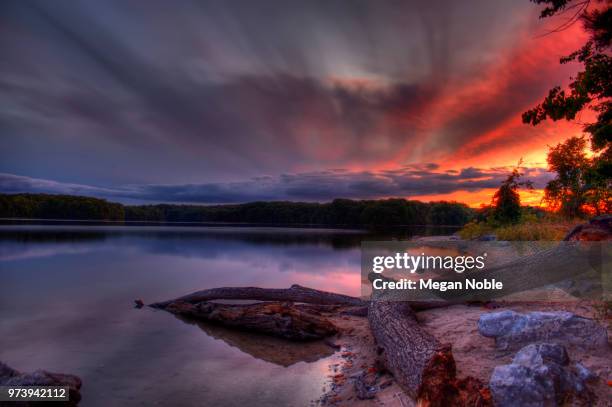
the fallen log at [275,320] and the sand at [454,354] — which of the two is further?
the fallen log at [275,320]

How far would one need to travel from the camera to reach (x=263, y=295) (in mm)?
10500

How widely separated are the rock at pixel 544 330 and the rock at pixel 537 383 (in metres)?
0.93

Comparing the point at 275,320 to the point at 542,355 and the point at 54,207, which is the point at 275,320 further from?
the point at 54,207

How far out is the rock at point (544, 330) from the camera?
4.67 metres

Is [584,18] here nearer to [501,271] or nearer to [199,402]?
[501,271]

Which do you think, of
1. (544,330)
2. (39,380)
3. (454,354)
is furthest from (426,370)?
(39,380)

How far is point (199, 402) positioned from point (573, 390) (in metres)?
4.75

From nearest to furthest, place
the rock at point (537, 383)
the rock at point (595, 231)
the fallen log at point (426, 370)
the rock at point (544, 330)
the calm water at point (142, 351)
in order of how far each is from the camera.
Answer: the rock at point (537, 383) < the fallen log at point (426, 370) < the rock at point (544, 330) < the calm water at point (142, 351) < the rock at point (595, 231)

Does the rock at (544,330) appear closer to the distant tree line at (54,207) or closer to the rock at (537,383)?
the rock at (537,383)

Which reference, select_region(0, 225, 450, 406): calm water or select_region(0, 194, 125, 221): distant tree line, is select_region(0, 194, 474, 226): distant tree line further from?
select_region(0, 225, 450, 406): calm water

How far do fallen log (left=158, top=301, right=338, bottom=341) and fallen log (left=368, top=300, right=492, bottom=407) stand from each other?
6.68ft

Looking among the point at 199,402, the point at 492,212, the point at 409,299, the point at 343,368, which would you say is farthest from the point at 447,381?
the point at 492,212

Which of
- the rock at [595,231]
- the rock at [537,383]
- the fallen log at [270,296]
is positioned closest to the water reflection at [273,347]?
the fallen log at [270,296]

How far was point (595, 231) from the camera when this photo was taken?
7754 millimetres
